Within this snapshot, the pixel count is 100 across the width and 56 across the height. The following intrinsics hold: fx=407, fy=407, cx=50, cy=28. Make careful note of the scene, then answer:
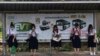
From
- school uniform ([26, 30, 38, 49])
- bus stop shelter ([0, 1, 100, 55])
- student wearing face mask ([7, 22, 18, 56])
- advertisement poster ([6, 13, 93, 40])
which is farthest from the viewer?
advertisement poster ([6, 13, 93, 40])

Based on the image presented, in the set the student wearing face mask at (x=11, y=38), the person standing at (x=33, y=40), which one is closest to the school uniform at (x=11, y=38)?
the student wearing face mask at (x=11, y=38)

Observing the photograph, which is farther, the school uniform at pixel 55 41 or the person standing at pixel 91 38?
the school uniform at pixel 55 41

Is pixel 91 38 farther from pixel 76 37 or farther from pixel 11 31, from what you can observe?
pixel 11 31

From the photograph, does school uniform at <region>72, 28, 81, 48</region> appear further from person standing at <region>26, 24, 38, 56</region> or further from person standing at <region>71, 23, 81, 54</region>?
person standing at <region>26, 24, 38, 56</region>

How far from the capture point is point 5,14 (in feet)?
66.7

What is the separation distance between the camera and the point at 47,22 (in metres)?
20.6

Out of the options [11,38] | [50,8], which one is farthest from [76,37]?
[11,38]

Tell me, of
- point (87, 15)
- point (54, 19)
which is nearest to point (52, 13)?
point (54, 19)

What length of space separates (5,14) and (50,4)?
247 cm

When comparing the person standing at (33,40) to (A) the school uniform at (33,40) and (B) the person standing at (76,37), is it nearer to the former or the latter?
(A) the school uniform at (33,40)

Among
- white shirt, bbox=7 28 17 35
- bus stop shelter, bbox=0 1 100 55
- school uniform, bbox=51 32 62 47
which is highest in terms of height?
bus stop shelter, bbox=0 1 100 55

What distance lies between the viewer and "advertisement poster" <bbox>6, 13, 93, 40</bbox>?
20.5 meters

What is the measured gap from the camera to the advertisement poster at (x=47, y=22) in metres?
20.5

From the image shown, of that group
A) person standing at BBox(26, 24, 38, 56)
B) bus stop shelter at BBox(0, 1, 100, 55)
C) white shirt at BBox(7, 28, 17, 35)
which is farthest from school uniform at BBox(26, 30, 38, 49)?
bus stop shelter at BBox(0, 1, 100, 55)
